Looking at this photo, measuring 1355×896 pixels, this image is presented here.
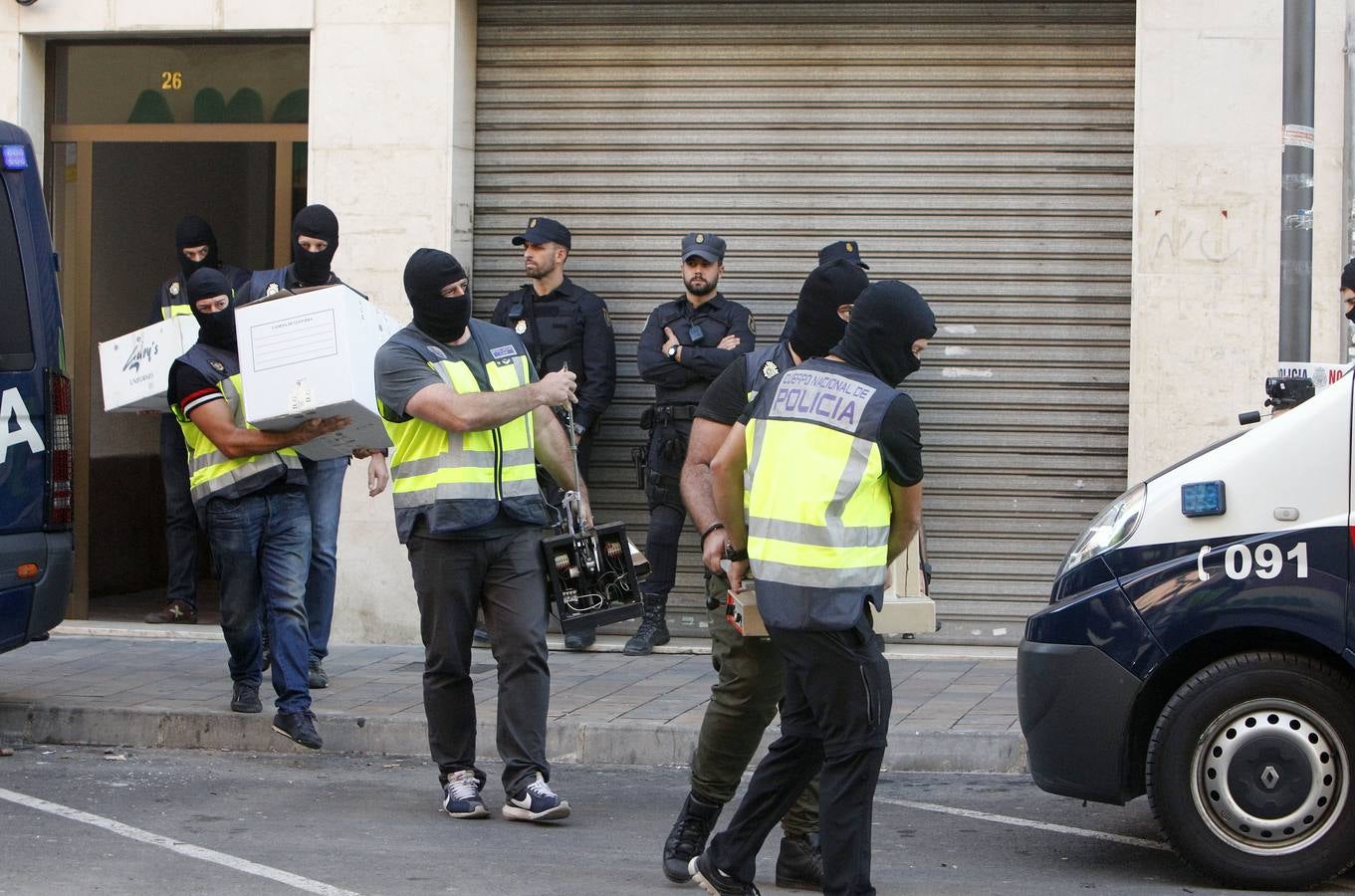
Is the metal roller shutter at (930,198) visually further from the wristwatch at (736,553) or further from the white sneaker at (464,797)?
the wristwatch at (736,553)

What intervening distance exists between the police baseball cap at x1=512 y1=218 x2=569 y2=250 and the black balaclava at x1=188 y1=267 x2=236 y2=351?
7.99 feet

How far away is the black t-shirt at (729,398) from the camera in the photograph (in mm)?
5383

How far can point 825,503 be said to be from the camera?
15.2 feet

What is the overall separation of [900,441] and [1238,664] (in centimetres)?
144

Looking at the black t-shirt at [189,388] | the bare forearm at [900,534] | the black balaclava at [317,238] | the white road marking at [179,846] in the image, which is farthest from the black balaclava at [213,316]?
the bare forearm at [900,534]

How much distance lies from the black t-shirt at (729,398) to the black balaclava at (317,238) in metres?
3.12

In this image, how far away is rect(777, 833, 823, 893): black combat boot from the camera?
538 cm

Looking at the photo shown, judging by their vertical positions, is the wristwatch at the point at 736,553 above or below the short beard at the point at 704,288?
below

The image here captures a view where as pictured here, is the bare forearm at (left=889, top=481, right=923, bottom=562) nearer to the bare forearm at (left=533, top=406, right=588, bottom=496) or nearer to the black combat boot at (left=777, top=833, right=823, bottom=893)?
the black combat boot at (left=777, top=833, right=823, bottom=893)

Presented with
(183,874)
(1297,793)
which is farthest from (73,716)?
(1297,793)

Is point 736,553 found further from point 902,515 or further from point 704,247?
point 704,247

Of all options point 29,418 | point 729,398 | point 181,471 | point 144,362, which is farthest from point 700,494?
point 181,471

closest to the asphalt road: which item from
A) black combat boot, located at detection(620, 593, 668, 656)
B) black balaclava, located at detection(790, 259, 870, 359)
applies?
black balaclava, located at detection(790, 259, 870, 359)

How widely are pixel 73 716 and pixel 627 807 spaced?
2.64 meters
